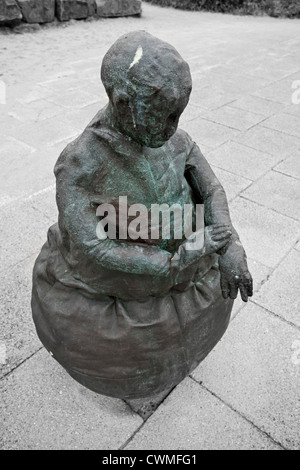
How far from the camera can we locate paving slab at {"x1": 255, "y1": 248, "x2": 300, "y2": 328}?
269cm

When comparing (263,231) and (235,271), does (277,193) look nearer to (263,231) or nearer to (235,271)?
(263,231)

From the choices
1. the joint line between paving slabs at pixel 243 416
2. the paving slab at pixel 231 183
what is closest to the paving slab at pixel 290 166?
the paving slab at pixel 231 183

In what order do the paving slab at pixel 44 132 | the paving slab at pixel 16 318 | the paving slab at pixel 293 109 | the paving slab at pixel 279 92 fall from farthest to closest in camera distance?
the paving slab at pixel 279 92 < the paving slab at pixel 293 109 < the paving slab at pixel 44 132 < the paving slab at pixel 16 318

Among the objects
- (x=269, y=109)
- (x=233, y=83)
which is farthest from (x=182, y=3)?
(x=269, y=109)

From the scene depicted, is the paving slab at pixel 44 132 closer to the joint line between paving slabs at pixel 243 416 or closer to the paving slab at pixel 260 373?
the paving slab at pixel 260 373

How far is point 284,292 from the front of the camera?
9.33 feet

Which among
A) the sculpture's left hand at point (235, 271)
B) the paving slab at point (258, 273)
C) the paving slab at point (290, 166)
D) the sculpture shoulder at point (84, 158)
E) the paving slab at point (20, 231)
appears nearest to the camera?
the sculpture shoulder at point (84, 158)

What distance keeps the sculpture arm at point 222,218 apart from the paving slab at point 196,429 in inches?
31.1

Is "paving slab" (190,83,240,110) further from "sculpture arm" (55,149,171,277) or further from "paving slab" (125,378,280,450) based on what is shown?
"sculpture arm" (55,149,171,277)

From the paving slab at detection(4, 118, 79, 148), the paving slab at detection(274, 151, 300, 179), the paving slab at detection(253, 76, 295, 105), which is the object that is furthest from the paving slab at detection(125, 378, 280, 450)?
the paving slab at detection(253, 76, 295, 105)

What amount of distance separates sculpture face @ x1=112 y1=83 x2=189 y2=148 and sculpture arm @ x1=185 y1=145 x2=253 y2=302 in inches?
18.1

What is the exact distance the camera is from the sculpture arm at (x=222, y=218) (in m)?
1.63

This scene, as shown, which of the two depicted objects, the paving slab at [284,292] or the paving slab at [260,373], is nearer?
the paving slab at [260,373]
